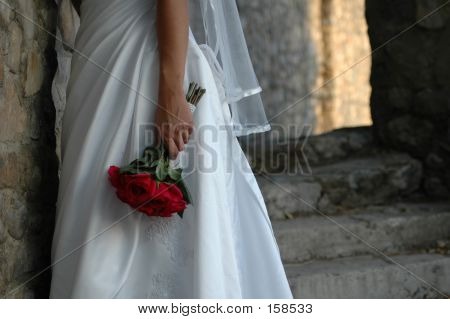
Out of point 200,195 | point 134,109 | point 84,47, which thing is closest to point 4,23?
point 84,47

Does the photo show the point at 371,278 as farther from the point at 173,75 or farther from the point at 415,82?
the point at 173,75

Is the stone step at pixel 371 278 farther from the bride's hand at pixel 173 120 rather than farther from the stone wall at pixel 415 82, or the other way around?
the bride's hand at pixel 173 120

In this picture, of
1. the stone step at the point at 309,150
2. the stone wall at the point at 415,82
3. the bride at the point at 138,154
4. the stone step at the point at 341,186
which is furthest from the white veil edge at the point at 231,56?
the stone wall at the point at 415,82

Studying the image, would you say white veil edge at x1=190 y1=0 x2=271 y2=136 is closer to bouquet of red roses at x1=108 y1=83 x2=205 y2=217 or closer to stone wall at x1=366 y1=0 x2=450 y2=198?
bouquet of red roses at x1=108 y1=83 x2=205 y2=217

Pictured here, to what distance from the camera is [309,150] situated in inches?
167

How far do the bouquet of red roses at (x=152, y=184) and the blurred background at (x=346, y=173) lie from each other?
42cm

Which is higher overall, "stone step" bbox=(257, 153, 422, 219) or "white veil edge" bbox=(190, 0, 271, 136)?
"white veil edge" bbox=(190, 0, 271, 136)

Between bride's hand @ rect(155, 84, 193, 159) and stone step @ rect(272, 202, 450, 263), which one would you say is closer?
bride's hand @ rect(155, 84, 193, 159)

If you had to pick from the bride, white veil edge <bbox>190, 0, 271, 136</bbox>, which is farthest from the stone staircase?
the bride

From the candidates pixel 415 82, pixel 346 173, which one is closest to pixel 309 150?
pixel 346 173

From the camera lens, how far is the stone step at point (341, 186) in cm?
371

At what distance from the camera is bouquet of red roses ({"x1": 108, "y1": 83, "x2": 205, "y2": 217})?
1980mm

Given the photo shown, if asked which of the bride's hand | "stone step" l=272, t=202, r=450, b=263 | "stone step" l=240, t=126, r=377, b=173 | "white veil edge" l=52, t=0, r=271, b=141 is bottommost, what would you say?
"stone step" l=272, t=202, r=450, b=263

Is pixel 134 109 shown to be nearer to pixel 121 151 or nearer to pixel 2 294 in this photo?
pixel 121 151
